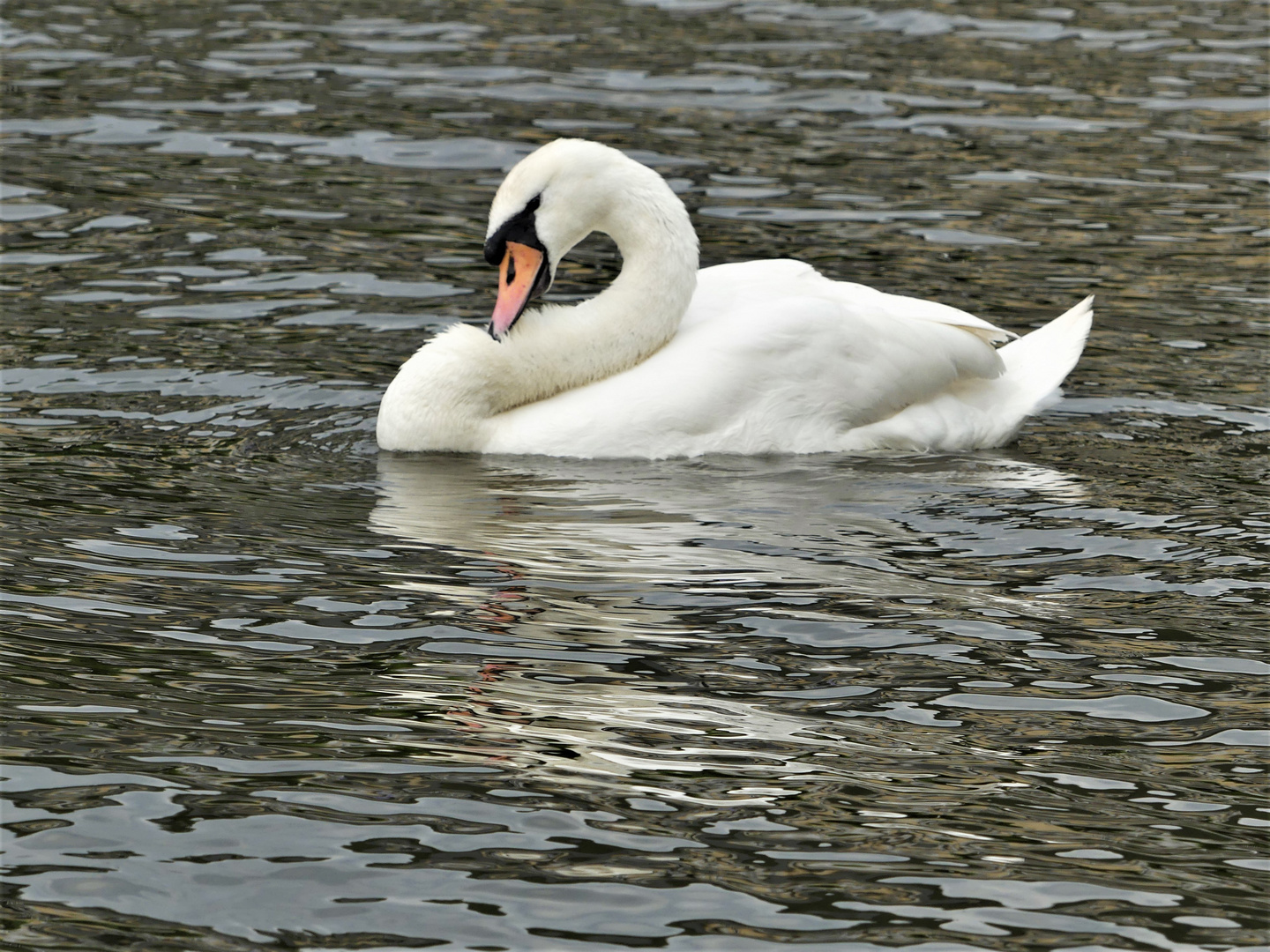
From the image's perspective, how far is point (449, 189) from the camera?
12430 mm

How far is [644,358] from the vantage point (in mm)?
8164

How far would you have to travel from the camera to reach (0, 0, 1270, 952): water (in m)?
4.17

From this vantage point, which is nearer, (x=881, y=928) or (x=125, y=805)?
(x=881, y=928)

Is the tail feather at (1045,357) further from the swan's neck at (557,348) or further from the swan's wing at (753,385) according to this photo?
the swan's neck at (557,348)

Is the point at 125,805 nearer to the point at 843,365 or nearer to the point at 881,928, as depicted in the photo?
the point at 881,928

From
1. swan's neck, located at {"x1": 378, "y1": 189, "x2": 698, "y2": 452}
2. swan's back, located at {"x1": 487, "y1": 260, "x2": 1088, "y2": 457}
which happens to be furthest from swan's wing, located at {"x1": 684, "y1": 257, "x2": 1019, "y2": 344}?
swan's neck, located at {"x1": 378, "y1": 189, "x2": 698, "y2": 452}

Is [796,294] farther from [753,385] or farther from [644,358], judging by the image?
[644,358]

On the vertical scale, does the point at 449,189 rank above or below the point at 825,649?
above

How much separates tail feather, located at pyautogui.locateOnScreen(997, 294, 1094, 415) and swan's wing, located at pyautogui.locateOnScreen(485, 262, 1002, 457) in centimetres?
52

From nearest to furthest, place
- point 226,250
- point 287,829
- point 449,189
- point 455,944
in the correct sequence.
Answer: point 455,944 < point 287,829 < point 226,250 < point 449,189

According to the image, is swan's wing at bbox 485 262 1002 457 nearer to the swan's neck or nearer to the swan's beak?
the swan's neck

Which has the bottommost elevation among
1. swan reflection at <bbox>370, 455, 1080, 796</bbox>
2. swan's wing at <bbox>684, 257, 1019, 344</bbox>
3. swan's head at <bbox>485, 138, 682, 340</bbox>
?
swan reflection at <bbox>370, 455, 1080, 796</bbox>

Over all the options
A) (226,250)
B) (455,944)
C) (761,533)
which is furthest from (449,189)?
(455,944)

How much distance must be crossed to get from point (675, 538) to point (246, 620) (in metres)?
1.62
